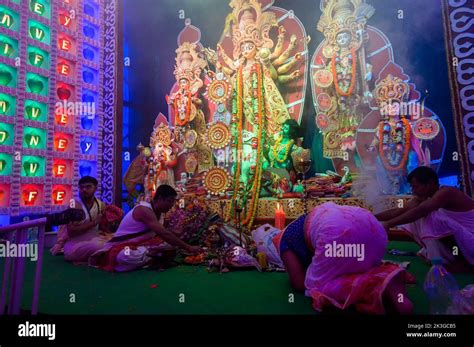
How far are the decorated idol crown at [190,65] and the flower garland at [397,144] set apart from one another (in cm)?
366

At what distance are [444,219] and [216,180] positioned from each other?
13.2ft

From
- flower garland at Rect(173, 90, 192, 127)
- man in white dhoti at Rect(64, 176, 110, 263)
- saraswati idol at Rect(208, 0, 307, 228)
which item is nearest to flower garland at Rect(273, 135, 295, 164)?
saraswati idol at Rect(208, 0, 307, 228)

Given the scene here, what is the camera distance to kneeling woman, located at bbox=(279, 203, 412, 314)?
6.79ft

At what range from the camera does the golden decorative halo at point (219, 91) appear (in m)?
6.74

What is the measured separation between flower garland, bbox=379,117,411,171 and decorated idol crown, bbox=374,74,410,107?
1.18ft

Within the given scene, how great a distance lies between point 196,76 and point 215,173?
2.13 m

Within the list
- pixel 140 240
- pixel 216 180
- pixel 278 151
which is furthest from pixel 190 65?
pixel 140 240

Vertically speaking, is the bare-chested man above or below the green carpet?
above

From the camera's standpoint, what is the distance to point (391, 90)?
18.2 feet

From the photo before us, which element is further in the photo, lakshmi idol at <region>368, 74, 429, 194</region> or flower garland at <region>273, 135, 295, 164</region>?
flower garland at <region>273, 135, 295, 164</region>

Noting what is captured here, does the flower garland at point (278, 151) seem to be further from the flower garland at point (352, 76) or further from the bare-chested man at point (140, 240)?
the bare-chested man at point (140, 240)

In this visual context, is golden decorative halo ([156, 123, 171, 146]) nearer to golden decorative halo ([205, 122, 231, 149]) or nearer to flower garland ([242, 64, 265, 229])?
golden decorative halo ([205, 122, 231, 149])

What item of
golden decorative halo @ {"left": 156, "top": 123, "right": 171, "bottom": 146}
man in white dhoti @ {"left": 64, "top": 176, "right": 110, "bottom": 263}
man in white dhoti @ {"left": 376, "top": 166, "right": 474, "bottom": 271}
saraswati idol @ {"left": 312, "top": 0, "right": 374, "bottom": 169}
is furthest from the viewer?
golden decorative halo @ {"left": 156, "top": 123, "right": 171, "bottom": 146}

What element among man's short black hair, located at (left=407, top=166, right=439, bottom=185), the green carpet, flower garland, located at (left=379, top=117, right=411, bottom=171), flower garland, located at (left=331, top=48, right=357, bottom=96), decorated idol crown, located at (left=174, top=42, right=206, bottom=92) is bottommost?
the green carpet
